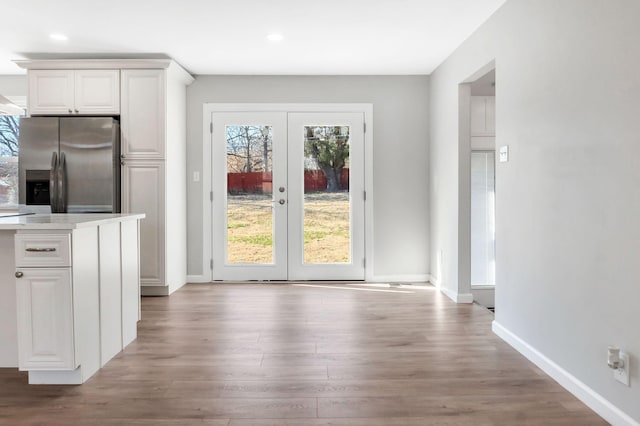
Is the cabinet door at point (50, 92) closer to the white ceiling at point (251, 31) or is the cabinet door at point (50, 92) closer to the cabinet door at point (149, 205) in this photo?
the white ceiling at point (251, 31)

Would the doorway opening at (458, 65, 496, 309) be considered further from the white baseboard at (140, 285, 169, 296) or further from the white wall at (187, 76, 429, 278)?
the white baseboard at (140, 285, 169, 296)

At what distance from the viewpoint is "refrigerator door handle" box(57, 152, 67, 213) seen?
4.41 m

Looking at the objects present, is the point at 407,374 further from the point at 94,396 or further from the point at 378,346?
the point at 94,396

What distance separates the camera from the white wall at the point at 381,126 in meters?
5.38

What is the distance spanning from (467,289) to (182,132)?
345 centimetres

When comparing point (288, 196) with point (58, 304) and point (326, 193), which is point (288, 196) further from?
point (58, 304)

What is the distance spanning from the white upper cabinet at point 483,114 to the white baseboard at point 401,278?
1734 millimetres

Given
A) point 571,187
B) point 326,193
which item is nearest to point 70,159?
point 326,193

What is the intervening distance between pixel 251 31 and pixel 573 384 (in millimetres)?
3438

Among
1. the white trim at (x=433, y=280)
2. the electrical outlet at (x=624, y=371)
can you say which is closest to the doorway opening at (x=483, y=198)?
the white trim at (x=433, y=280)

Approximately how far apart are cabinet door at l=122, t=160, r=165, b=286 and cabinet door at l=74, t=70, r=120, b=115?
1.99ft

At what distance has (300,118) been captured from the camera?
5.40 metres

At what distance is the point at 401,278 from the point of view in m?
5.45

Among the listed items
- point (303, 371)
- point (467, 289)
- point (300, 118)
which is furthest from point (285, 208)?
point (303, 371)
